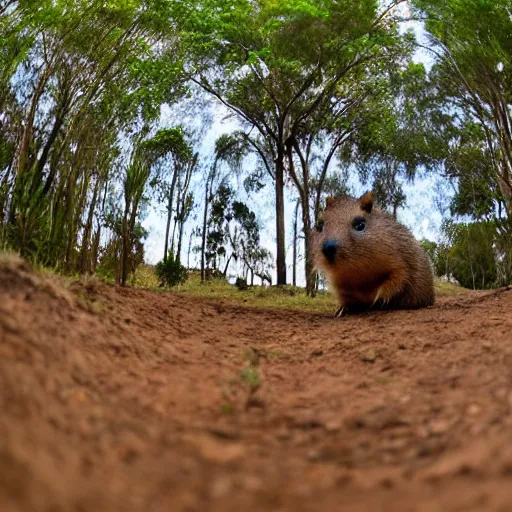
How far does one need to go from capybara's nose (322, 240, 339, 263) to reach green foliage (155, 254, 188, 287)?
15.2ft

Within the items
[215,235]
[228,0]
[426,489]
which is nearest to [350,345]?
[426,489]

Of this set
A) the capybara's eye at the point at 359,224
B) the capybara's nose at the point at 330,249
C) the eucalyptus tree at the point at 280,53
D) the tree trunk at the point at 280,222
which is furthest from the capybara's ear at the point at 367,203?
the tree trunk at the point at 280,222

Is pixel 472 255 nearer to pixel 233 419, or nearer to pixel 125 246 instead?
pixel 125 246

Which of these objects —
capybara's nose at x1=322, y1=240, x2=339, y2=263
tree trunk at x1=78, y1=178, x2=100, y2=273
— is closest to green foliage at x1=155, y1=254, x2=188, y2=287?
tree trunk at x1=78, y1=178, x2=100, y2=273

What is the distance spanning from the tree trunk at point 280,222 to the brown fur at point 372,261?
17.1 feet

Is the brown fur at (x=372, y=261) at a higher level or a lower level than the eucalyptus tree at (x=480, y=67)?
lower

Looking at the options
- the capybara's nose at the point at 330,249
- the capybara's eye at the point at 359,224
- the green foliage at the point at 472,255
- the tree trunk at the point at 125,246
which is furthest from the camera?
the green foliage at the point at 472,255

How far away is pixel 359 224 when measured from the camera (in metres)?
6.55

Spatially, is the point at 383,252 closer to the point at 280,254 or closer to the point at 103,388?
the point at 103,388

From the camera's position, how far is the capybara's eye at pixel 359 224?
21.4 feet

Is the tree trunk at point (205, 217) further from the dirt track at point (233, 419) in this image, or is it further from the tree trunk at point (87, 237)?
the dirt track at point (233, 419)

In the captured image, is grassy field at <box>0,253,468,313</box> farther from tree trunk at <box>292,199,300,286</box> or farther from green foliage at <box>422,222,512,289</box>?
green foliage at <box>422,222,512,289</box>

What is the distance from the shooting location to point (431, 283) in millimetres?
6926

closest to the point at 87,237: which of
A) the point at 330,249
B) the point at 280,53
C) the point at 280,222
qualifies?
the point at 330,249
